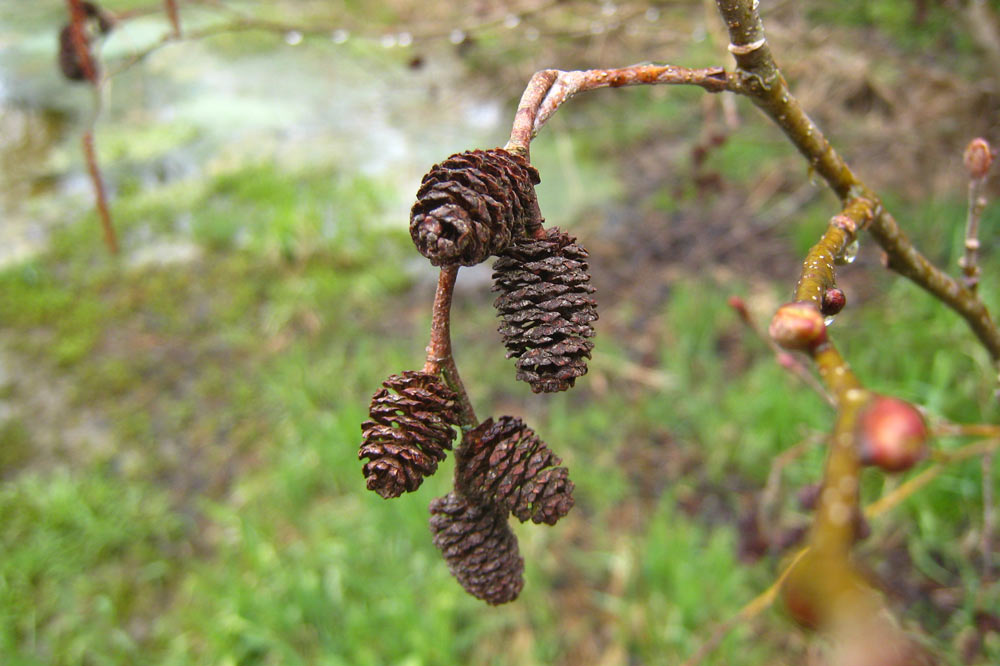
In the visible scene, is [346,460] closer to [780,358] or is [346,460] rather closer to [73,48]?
[73,48]

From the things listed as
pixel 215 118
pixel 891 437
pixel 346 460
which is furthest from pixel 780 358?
pixel 215 118

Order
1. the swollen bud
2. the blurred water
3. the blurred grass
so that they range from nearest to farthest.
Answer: the swollen bud < the blurred grass < the blurred water

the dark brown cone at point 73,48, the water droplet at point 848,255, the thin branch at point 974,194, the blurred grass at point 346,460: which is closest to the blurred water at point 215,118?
the blurred grass at point 346,460

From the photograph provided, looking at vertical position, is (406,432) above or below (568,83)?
below

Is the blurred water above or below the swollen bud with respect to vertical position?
above

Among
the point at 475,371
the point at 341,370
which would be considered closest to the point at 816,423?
the point at 475,371

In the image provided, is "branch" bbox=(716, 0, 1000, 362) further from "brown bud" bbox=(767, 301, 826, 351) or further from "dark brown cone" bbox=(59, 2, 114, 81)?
"dark brown cone" bbox=(59, 2, 114, 81)

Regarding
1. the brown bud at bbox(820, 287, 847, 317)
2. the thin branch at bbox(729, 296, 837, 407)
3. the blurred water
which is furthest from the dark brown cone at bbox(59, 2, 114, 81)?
the blurred water
